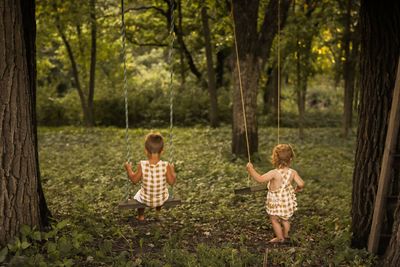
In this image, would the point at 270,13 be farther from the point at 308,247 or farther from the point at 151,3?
the point at 151,3

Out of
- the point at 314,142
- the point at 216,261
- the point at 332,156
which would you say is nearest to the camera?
the point at 216,261

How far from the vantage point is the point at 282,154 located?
5.95m

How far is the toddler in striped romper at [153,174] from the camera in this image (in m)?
6.10

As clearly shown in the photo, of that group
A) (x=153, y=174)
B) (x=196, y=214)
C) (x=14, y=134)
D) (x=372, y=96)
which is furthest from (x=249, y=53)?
(x=14, y=134)

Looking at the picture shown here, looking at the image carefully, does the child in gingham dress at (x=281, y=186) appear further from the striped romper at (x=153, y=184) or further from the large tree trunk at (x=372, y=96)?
the striped romper at (x=153, y=184)

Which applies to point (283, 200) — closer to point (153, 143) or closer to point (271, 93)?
point (153, 143)

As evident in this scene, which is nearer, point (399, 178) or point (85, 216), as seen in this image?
point (399, 178)

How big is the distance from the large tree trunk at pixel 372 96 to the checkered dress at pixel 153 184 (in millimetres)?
2248

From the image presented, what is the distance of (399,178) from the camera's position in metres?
5.36

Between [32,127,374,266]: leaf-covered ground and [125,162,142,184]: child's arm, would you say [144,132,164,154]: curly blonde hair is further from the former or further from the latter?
[32,127,374,266]: leaf-covered ground

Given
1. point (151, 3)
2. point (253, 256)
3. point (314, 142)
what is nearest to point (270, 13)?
point (314, 142)

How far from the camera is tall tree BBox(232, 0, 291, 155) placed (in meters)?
11.2

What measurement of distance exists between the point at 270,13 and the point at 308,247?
7.12 metres

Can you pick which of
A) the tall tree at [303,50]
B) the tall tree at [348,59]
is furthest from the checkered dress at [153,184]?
the tall tree at [348,59]
